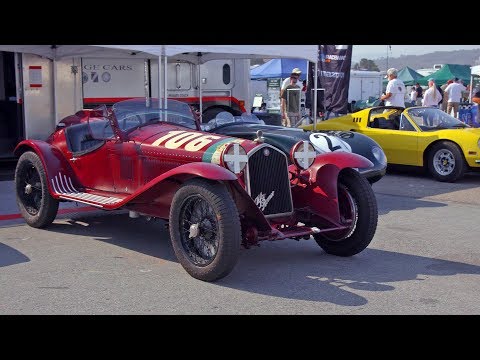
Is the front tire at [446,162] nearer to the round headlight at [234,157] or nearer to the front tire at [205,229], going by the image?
the round headlight at [234,157]

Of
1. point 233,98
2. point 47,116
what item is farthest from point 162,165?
point 233,98

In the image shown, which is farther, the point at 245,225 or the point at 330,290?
the point at 245,225

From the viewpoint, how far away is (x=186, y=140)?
20.8 ft

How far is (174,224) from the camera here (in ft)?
18.4

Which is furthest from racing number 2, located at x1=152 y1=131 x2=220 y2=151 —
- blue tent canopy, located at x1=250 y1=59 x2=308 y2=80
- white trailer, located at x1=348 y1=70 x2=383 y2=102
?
white trailer, located at x1=348 y1=70 x2=383 y2=102

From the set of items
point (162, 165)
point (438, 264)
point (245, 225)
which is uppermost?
point (162, 165)

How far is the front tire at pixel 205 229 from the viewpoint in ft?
17.1

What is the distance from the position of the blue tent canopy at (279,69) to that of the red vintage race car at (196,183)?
19.6m

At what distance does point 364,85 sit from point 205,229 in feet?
91.1

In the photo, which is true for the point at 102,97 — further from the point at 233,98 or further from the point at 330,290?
the point at 330,290

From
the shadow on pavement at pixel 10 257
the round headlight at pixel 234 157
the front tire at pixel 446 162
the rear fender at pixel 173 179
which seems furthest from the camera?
the front tire at pixel 446 162

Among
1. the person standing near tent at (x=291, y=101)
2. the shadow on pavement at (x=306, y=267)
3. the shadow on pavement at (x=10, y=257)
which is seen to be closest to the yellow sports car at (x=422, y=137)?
the person standing near tent at (x=291, y=101)

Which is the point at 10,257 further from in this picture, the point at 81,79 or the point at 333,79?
the point at 333,79

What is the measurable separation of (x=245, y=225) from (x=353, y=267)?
1142 millimetres
